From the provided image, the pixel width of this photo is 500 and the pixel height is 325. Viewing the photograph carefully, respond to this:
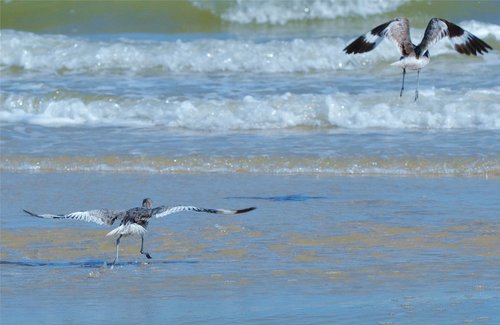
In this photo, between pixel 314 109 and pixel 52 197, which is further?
pixel 314 109

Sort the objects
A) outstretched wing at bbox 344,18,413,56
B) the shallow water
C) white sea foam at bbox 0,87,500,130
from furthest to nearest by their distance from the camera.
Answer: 1. white sea foam at bbox 0,87,500,130
2. outstretched wing at bbox 344,18,413,56
3. the shallow water

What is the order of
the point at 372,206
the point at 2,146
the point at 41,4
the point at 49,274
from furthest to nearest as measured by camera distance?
the point at 41,4 < the point at 2,146 < the point at 372,206 < the point at 49,274

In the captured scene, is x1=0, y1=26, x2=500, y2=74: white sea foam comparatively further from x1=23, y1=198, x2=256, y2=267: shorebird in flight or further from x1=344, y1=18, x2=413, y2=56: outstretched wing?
x1=23, y1=198, x2=256, y2=267: shorebird in flight

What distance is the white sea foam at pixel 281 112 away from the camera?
10984 mm

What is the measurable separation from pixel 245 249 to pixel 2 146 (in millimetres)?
4021

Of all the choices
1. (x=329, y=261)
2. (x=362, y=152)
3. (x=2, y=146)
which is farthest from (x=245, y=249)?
(x=2, y=146)

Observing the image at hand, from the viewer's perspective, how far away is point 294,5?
60.0 feet

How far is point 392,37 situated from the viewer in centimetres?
997

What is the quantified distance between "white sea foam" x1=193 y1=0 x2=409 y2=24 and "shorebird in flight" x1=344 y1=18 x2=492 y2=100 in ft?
25.5

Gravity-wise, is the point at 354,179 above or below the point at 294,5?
below

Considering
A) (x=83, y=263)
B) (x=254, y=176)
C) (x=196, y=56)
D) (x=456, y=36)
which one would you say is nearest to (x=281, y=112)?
(x=456, y=36)

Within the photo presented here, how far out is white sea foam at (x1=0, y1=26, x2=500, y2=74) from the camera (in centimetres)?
1455

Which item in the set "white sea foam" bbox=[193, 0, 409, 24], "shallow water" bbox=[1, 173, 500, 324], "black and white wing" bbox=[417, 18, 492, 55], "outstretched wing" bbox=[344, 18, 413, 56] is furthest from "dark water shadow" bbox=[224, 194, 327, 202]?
"white sea foam" bbox=[193, 0, 409, 24]

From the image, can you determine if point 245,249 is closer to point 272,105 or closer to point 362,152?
point 362,152
